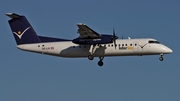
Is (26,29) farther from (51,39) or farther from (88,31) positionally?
(88,31)

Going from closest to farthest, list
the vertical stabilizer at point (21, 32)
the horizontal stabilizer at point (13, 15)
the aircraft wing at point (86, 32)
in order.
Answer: the aircraft wing at point (86, 32) → the horizontal stabilizer at point (13, 15) → the vertical stabilizer at point (21, 32)

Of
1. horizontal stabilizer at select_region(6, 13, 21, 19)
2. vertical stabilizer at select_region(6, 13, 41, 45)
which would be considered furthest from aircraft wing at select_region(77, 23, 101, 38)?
horizontal stabilizer at select_region(6, 13, 21, 19)

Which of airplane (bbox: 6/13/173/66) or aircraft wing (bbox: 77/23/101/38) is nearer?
aircraft wing (bbox: 77/23/101/38)

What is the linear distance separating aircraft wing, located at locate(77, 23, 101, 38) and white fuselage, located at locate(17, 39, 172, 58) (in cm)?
110

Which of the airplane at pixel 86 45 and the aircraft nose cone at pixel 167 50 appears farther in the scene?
the aircraft nose cone at pixel 167 50

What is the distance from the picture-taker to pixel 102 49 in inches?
1329

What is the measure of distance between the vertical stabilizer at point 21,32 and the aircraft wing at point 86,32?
5.14m

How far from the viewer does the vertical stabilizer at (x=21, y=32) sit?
35719 millimetres

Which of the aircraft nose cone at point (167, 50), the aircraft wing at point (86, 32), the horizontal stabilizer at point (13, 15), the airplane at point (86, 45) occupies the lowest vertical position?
the aircraft nose cone at point (167, 50)

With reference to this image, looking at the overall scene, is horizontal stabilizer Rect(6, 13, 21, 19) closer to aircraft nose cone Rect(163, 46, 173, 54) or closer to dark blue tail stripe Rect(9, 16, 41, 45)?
dark blue tail stripe Rect(9, 16, 41, 45)

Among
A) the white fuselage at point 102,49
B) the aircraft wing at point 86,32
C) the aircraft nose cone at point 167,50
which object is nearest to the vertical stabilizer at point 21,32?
the white fuselage at point 102,49

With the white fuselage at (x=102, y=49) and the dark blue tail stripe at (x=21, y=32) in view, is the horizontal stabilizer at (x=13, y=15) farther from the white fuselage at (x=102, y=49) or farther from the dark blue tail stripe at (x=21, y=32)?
the white fuselage at (x=102, y=49)

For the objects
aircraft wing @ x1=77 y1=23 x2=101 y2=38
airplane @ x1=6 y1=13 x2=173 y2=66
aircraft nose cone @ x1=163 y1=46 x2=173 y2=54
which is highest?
aircraft wing @ x1=77 y1=23 x2=101 y2=38

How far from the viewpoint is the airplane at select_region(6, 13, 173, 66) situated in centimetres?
3322
